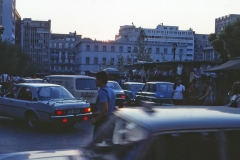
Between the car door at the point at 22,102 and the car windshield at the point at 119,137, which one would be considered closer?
the car windshield at the point at 119,137

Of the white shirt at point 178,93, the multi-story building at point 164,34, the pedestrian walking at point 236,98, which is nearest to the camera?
the pedestrian walking at point 236,98

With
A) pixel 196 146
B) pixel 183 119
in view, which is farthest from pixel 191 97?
pixel 196 146

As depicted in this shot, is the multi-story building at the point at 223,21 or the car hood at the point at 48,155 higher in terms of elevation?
the multi-story building at the point at 223,21

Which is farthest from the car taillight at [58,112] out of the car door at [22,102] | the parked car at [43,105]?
the car door at [22,102]

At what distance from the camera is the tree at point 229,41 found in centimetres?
4458

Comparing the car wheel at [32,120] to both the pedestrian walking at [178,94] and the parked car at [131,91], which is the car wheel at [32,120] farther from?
the parked car at [131,91]

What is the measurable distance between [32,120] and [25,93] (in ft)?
3.47

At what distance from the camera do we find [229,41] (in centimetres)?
4550

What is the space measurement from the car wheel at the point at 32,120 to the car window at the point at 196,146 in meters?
9.38

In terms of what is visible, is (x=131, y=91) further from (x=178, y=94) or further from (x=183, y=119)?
(x=183, y=119)

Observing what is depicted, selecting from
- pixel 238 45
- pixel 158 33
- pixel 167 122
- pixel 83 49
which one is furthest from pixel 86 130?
pixel 158 33

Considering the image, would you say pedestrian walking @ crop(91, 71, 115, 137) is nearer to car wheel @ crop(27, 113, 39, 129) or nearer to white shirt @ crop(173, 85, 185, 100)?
car wheel @ crop(27, 113, 39, 129)

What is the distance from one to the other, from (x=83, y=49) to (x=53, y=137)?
9385cm

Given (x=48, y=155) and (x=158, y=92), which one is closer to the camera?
(x=48, y=155)
